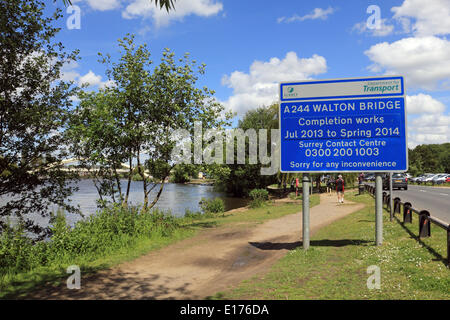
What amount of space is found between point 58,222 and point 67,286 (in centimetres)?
350

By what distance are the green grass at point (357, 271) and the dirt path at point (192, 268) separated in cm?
61

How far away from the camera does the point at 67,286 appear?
6.35 meters

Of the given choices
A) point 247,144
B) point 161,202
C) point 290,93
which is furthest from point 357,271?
point 247,144

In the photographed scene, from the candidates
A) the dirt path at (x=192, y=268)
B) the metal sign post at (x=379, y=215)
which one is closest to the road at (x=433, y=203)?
the metal sign post at (x=379, y=215)

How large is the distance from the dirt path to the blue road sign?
2604mm

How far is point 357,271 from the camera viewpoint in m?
6.75

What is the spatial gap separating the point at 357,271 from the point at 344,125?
3.91 metres

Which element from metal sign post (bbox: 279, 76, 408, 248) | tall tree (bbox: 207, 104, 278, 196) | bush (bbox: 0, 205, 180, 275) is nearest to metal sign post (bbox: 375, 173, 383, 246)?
metal sign post (bbox: 279, 76, 408, 248)

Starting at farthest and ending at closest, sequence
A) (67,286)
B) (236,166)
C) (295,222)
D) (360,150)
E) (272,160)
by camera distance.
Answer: (236,166) < (272,160) < (295,222) < (360,150) < (67,286)

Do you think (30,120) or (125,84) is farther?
(125,84)

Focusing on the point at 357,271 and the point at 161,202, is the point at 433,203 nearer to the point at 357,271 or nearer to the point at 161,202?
the point at 357,271

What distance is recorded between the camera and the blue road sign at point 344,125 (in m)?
8.95
